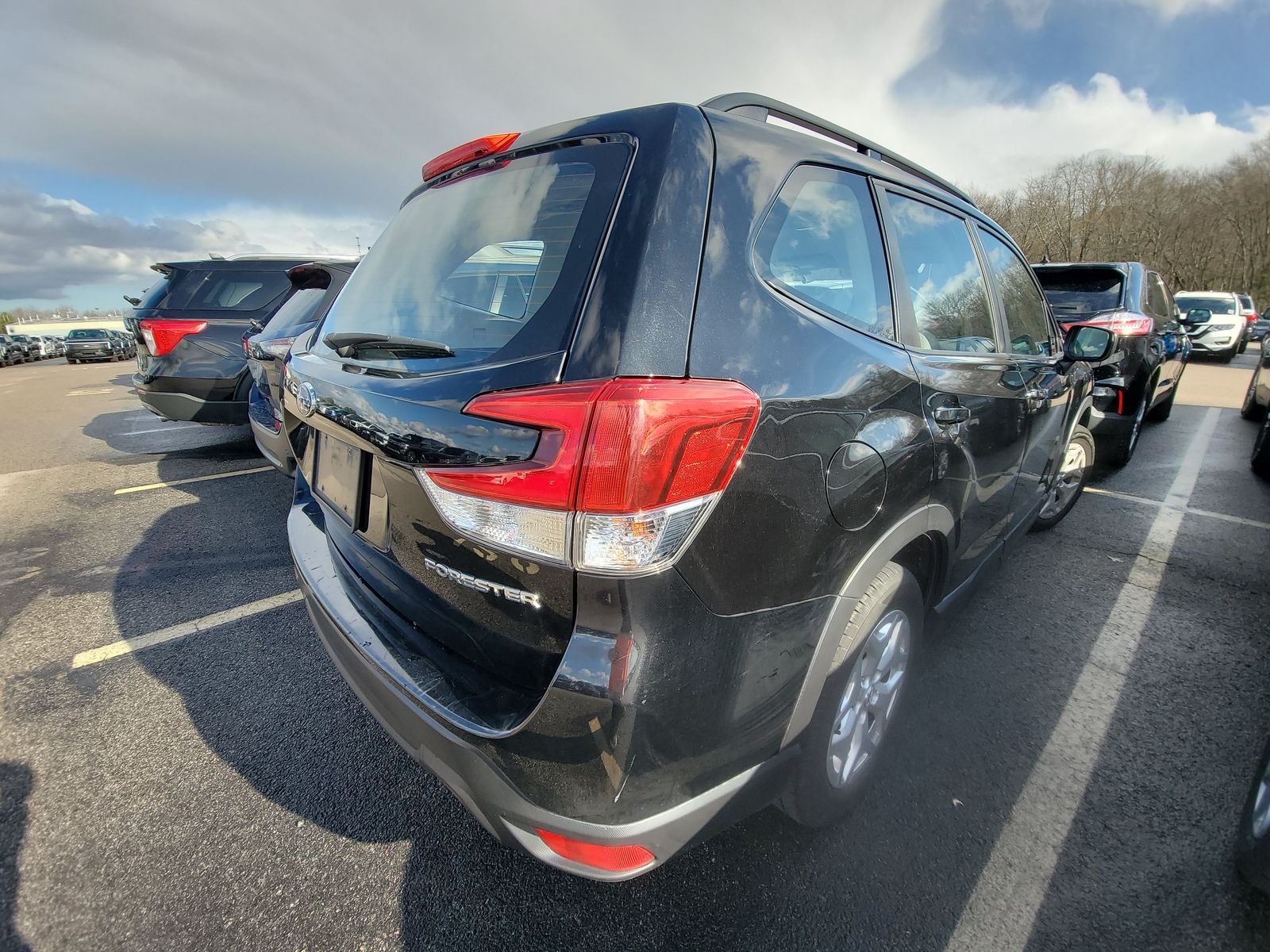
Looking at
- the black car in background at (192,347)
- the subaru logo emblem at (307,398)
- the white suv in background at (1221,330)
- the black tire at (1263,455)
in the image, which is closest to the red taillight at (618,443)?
the subaru logo emblem at (307,398)

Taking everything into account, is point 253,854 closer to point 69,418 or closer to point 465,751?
point 465,751

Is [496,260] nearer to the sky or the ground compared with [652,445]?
nearer to the sky

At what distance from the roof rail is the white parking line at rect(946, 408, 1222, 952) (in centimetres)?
216

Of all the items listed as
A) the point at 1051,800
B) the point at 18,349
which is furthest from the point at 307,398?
the point at 18,349

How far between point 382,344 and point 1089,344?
363 centimetres

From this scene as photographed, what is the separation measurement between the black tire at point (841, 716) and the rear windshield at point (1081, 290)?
16.0ft

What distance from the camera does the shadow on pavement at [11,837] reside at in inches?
62.6

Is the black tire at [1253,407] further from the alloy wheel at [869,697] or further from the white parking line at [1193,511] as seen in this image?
the alloy wheel at [869,697]

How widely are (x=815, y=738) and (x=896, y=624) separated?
56 cm

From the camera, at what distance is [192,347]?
5895mm

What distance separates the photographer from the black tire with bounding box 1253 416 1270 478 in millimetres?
5195

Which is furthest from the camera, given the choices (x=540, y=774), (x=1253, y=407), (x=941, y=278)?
(x=1253, y=407)

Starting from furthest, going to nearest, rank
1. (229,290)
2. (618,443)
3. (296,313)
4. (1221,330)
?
(1221,330), (229,290), (296,313), (618,443)

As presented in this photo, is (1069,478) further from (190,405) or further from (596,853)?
(190,405)
